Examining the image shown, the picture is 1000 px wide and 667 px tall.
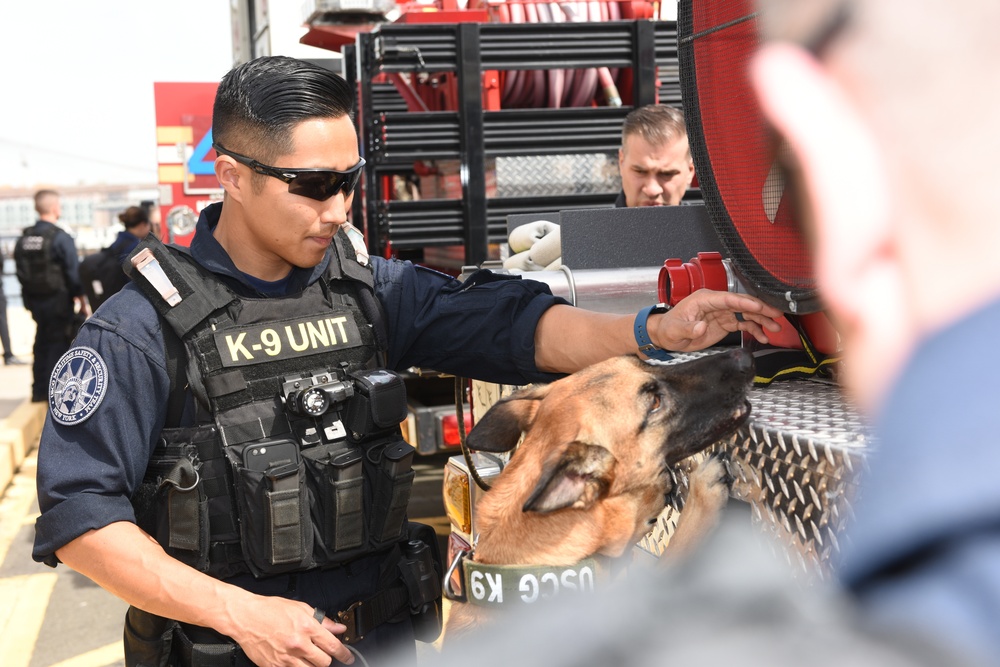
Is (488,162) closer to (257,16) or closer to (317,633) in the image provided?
(317,633)

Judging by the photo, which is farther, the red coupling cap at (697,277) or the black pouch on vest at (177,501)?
the red coupling cap at (697,277)

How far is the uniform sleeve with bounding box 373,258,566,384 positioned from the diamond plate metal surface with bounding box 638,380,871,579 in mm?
736

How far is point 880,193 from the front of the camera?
39cm

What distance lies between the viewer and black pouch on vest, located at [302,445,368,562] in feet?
7.50

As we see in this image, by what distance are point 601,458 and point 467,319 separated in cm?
60

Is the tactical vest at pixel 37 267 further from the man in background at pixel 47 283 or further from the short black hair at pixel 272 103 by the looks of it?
the short black hair at pixel 272 103

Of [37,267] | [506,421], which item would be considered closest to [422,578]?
[506,421]

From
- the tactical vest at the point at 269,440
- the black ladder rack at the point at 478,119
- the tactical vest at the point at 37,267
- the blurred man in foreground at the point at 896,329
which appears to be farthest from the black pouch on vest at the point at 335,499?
the tactical vest at the point at 37,267

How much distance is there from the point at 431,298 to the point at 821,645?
2.31 metres

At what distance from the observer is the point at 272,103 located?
2338 mm

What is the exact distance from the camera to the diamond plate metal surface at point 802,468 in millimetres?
1456

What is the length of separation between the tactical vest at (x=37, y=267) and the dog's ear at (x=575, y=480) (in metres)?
10.8

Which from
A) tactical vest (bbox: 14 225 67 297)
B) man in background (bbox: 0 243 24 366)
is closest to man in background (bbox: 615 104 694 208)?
tactical vest (bbox: 14 225 67 297)

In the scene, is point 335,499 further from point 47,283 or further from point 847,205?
point 47,283
